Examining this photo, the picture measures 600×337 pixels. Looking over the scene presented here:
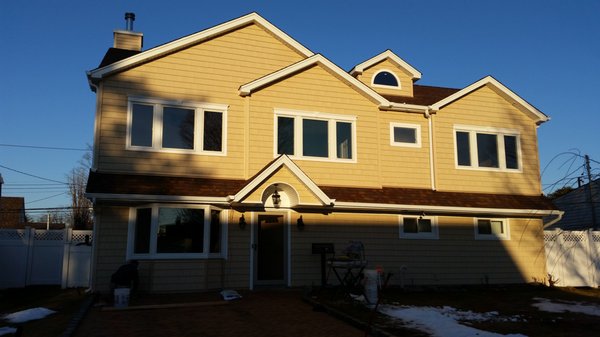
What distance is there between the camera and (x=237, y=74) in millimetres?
14586

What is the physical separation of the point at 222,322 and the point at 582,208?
26192 mm

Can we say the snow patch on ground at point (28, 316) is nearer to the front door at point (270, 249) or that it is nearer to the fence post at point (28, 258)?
the front door at point (270, 249)

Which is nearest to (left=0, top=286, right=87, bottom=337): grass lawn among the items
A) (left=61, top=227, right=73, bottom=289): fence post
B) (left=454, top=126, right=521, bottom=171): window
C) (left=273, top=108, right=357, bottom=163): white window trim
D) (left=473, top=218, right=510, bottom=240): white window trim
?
(left=61, top=227, right=73, bottom=289): fence post

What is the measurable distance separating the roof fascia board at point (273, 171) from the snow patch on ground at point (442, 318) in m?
3.72

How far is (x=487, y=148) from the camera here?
16.7 m

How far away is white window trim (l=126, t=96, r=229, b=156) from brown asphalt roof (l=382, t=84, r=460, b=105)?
598 cm

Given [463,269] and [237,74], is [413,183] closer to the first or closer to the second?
[463,269]

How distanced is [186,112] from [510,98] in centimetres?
1082

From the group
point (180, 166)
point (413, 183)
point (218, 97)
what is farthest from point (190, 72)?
point (413, 183)

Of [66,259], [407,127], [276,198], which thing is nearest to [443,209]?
[407,127]

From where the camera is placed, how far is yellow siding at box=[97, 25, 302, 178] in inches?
516

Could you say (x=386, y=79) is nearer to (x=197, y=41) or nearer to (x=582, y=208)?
(x=197, y=41)

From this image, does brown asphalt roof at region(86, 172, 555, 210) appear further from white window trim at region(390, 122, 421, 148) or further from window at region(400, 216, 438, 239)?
white window trim at region(390, 122, 421, 148)

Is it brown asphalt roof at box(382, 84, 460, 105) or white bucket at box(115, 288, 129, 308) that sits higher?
brown asphalt roof at box(382, 84, 460, 105)
